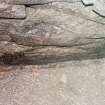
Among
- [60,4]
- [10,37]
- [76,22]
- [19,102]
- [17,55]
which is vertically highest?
[60,4]

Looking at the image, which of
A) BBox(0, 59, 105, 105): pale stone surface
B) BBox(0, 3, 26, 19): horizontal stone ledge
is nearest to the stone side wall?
BBox(0, 3, 26, 19): horizontal stone ledge

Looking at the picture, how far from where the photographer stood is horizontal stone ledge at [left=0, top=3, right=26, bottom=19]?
5.29 feet

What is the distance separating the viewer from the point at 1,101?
5.59 ft

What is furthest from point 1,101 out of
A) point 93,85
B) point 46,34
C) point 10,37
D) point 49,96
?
point 93,85

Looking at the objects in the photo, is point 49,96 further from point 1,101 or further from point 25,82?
point 1,101

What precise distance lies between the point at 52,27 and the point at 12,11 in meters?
0.33

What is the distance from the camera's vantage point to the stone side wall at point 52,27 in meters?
1.65

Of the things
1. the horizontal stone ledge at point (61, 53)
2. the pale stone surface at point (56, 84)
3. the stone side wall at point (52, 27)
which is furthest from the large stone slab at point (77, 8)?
the pale stone surface at point (56, 84)

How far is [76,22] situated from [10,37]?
523mm

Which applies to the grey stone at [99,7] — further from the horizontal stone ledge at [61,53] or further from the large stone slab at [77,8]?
the horizontal stone ledge at [61,53]

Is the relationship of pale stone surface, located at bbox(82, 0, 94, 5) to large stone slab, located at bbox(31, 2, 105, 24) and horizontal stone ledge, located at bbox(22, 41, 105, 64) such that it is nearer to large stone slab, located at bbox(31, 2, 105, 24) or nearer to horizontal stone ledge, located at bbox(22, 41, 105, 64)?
large stone slab, located at bbox(31, 2, 105, 24)

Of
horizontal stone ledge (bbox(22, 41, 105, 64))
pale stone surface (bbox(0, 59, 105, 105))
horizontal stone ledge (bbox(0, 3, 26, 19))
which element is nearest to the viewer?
horizontal stone ledge (bbox(0, 3, 26, 19))

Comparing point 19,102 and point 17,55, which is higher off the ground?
point 17,55

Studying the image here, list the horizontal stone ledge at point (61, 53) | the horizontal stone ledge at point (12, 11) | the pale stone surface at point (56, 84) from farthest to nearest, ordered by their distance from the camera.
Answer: the horizontal stone ledge at point (61, 53)
the pale stone surface at point (56, 84)
the horizontal stone ledge at point (12, 11)
